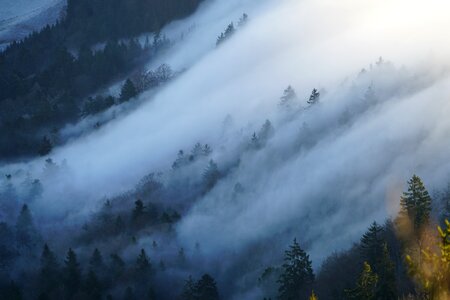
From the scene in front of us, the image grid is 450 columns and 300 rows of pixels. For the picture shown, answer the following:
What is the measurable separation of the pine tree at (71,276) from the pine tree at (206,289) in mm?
21158

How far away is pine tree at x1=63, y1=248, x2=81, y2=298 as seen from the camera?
314 feet

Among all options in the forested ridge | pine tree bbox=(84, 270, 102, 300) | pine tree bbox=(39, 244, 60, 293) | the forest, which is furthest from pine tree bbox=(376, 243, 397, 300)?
the forested ridge

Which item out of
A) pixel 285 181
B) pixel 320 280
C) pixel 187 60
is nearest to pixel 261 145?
pixel 285 181

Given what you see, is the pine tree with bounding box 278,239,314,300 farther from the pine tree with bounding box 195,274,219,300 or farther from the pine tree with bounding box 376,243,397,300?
the pine tree with bounding box 376,243,397,300

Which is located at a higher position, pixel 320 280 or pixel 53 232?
pixel 53 232

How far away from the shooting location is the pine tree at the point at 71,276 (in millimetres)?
95688

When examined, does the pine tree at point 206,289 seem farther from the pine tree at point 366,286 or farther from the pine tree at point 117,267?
the pine tree at point 366,286

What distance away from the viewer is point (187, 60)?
190m

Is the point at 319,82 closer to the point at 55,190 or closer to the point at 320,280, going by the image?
the point at 55,190

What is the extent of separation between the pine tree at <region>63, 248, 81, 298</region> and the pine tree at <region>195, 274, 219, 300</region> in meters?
21.2

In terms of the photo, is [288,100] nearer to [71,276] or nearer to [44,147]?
[44,147]

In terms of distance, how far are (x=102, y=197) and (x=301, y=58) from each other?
3476 inches

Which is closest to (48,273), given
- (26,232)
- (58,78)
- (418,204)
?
(26,232)

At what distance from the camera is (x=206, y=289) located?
280 feet
